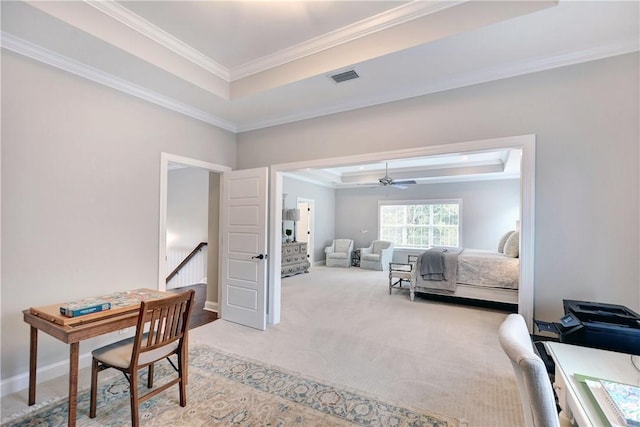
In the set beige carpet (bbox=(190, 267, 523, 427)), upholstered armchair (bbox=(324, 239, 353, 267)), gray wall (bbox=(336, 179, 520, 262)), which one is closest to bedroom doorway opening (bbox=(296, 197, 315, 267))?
upholstered armchair (bbox=(324, 239, 353, 267))

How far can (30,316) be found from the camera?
2.13m

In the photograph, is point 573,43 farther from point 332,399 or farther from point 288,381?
point 288,381

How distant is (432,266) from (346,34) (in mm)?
3909

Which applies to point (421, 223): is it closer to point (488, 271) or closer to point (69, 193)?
point (488, 271)

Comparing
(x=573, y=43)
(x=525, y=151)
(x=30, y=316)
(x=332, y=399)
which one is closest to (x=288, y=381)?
(x=332, y=399)

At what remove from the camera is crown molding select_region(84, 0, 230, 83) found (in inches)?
89.3

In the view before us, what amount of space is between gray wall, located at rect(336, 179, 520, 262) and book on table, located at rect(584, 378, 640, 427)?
306 inches

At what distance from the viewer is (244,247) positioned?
12.8 ft

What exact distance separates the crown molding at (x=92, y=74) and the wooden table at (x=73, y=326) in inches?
80.8

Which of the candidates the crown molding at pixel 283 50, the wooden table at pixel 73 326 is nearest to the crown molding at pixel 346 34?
the crown molding at pixel 283 50

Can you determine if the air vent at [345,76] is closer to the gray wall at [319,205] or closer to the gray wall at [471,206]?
the gray wall at [319,205]

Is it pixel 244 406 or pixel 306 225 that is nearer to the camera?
pixel 244 406

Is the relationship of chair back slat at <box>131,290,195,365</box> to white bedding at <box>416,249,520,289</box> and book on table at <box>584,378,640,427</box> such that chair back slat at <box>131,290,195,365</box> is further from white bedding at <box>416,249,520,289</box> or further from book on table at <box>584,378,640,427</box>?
white bedding at <box>416,249,520,289</box>

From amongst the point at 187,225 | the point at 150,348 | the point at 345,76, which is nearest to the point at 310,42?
the point at 345,76
